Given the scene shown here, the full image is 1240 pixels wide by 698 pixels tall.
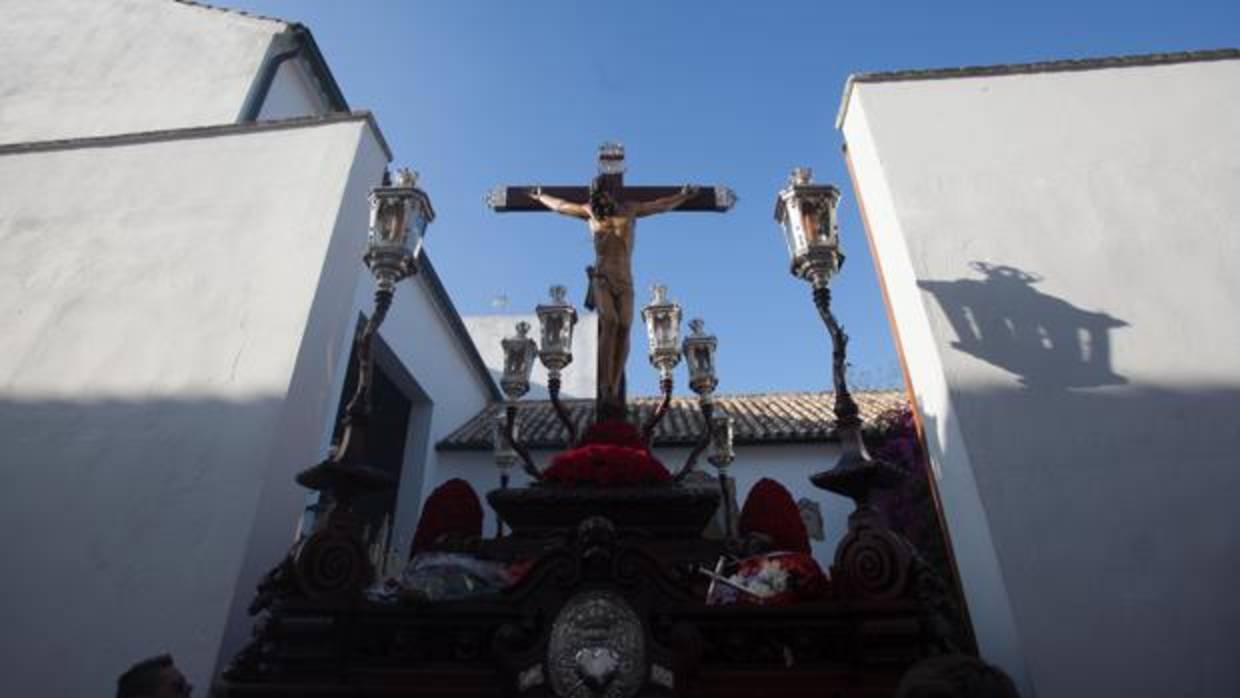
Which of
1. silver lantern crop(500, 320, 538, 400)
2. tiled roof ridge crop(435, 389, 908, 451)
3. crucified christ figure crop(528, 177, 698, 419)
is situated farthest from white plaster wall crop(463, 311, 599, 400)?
crucified christ figure crop(528, 177, 698, 419)

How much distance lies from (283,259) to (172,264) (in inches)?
34.4

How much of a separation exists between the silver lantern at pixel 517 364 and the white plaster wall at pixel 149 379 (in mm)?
1512

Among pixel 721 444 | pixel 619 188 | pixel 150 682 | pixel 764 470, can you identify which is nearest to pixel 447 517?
pixel 150 682

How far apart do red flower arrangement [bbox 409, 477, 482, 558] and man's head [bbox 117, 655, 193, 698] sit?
1741mm

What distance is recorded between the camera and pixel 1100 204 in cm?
429

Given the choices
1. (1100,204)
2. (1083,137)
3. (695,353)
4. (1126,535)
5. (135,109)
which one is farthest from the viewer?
(135,109)

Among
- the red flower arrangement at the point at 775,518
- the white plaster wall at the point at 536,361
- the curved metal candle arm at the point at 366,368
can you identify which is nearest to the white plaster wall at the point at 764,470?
the white plaster wall at the point at 536,361

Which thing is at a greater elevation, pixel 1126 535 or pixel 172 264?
pixel 172 264

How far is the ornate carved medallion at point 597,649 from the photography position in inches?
90.3

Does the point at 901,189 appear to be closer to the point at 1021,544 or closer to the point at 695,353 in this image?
the point at 695,353

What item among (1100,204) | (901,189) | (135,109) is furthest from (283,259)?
(135,109)

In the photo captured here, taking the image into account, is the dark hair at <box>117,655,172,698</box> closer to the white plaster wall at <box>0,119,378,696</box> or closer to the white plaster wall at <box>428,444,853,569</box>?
the white plaster wall at <box>0,119,378,696</box>

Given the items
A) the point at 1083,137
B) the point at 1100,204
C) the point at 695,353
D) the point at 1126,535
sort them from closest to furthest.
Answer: the point at 1126,535 → the point at 1100,204 → the point at 1083,137 → the point at 695,353

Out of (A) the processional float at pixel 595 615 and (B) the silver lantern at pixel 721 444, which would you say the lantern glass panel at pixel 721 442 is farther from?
(A) the processional float at pixel 595 615
